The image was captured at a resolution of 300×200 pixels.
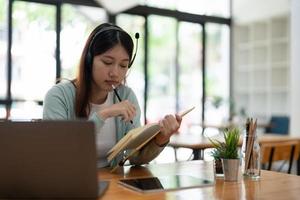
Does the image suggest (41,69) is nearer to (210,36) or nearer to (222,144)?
(210,36)

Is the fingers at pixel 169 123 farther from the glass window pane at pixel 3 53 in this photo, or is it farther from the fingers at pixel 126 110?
the glass window pane at pixel 3 53

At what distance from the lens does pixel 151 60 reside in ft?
20.8

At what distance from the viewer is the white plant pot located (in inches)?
48.0

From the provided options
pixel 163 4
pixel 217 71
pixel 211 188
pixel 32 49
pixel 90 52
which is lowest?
pixel 211 188

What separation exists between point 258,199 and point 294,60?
3683mm

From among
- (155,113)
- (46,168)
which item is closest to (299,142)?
(46,168)

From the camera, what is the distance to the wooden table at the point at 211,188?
3.30 ft

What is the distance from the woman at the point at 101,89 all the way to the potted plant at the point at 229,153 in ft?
0.80

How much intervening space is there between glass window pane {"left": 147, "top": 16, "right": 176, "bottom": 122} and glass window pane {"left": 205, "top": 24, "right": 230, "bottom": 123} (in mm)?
773

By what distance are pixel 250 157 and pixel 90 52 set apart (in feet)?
2.48

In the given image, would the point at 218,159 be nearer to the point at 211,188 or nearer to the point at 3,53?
the point at 211,188

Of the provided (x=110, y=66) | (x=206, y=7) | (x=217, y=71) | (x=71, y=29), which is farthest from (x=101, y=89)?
(x=217, y=71)

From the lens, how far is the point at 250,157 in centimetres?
133

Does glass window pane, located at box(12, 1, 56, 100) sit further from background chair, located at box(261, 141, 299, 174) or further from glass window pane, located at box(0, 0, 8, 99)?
background chair, located at box(261, 141, 299, 174)
